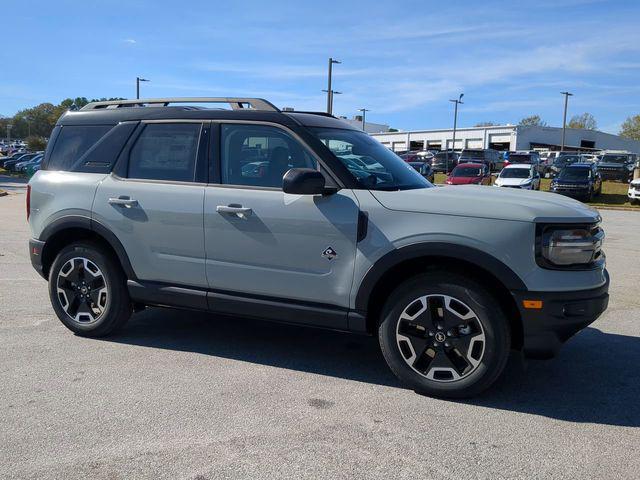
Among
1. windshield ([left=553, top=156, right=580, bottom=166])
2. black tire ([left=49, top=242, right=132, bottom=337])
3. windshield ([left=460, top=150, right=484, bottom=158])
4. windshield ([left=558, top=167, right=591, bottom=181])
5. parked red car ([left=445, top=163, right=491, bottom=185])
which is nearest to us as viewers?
black tire ([left=49, top=242, right=132, bottom=337])

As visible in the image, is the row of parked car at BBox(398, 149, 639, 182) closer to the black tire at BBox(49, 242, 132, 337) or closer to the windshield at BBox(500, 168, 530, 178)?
the windshield at BBox(500, 168, 530, 178)

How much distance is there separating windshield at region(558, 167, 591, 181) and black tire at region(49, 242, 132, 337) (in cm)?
2544

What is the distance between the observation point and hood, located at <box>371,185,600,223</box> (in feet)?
12.2

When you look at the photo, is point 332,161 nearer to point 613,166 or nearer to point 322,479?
point 322,479

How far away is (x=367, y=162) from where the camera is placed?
14.7 ft

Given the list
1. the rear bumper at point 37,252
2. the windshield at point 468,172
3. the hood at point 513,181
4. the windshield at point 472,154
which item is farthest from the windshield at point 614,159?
the rear bumper at point 37,252

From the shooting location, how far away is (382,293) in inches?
164

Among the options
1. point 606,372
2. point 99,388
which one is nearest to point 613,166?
point 606,372

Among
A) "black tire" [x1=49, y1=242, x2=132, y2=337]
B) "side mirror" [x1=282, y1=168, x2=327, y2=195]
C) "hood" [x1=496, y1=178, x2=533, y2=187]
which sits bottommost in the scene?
"black tire" [x1=49, y1=242, x2=132, y2=337]

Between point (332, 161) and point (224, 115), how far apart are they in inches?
39.9

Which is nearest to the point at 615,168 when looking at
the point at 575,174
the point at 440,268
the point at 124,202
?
the point at 575,174

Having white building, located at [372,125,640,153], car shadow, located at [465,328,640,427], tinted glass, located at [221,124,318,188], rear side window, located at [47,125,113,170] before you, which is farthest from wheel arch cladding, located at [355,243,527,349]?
white building, located at [372,125,640,153]

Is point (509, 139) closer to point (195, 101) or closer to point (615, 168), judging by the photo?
point (615, 168)

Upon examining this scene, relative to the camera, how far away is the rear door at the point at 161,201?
456cm
